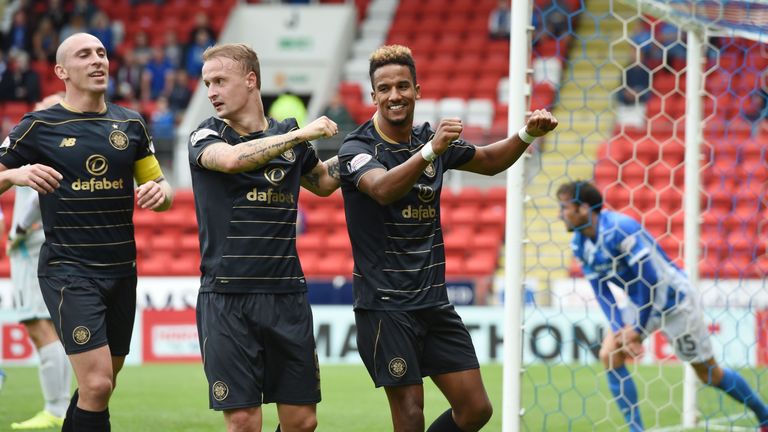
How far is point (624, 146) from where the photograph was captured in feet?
50.2

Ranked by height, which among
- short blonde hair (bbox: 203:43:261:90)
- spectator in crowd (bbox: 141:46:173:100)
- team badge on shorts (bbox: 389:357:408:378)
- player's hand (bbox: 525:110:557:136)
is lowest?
team badge on shorts (bbox: 389:357:408:378)

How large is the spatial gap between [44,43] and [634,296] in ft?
46.5

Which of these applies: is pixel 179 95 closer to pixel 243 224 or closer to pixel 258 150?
pixel 243 224

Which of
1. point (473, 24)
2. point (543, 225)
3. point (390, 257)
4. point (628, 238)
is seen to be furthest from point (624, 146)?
point (390, 257)

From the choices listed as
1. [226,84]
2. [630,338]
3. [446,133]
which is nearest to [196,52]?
[630,338]

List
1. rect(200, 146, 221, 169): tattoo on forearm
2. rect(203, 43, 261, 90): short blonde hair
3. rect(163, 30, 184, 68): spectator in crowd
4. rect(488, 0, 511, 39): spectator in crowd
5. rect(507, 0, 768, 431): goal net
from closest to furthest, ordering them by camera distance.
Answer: rect(200, 146, 221, 169): tattoo on forearm
rect(203, 43, 261, 90): short blonde hair
rect(507, 0, 768, 431): goal net
rect(488, 0, 511, 39): spectator in crowd
rect(163, 30, 184, 68): spectator in crowd

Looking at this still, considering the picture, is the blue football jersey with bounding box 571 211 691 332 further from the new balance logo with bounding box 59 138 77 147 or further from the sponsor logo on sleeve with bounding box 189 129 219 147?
the new balance logo with bounding box 59 138 77 147

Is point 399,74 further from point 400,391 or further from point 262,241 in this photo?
point 400,391

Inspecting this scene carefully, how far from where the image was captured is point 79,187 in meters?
5.15

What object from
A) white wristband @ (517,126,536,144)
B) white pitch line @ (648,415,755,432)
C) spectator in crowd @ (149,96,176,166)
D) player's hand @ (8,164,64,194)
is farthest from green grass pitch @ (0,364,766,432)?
spectator in crowd @ (149,96,176,166)

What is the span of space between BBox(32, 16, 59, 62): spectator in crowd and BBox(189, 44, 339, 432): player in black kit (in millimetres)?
14987

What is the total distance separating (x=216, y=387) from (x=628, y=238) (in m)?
3.43

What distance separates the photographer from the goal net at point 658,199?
24.1ft

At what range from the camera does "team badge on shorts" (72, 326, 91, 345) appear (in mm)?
5031
